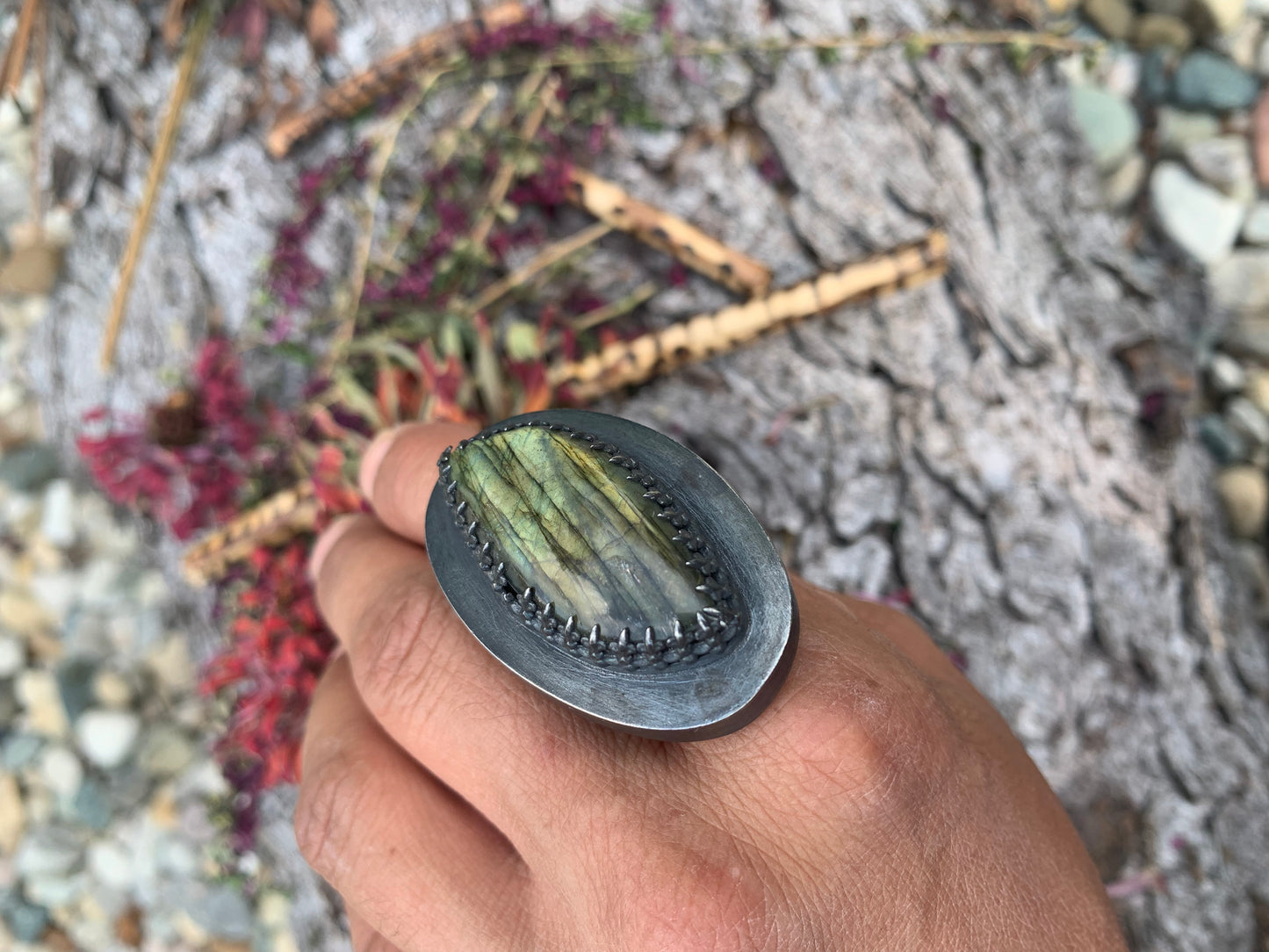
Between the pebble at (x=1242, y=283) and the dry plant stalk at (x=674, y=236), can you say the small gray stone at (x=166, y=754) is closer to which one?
the dry plant stalk at (x=674, y=236)

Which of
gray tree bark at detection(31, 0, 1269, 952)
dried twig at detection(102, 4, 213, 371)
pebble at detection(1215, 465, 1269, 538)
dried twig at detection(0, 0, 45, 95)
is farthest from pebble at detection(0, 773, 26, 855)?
pebble at detection(1215, 465, 1269, 538)

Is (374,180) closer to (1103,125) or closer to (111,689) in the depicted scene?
(111,689)

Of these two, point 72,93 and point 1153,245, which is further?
point 1153,245

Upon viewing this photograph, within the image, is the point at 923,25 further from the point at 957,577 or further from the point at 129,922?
the point at 129,922

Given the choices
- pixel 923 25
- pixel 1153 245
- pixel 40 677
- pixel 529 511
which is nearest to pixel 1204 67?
pixel 1153 245

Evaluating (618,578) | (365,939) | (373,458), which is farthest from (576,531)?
(365,939)

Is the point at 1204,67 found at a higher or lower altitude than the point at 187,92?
lower
